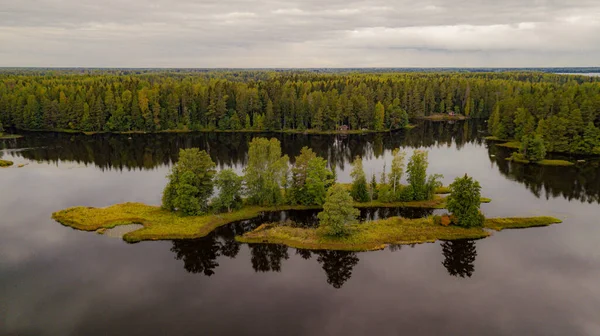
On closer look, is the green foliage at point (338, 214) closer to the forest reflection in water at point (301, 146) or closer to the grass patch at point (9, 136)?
the forest reflection in water at point (301, 146)

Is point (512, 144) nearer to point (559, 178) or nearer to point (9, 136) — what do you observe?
point (559, 178)

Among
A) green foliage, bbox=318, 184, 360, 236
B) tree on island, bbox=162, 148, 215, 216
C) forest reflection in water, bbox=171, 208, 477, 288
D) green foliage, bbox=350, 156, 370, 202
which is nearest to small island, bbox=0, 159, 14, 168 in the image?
tree on island, bbox=162, 148, 215, 216

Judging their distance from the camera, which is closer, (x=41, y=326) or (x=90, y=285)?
(x=41, y=326)

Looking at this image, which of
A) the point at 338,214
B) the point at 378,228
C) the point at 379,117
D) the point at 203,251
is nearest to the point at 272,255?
the point at 203,251

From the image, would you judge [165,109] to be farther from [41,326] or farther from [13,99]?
[41,326]

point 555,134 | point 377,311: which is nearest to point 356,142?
point 555,134

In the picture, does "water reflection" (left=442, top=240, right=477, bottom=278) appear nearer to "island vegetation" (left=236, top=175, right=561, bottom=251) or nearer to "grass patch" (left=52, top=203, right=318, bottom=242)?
"island vegetation" (left=236, top=175, right=561, bottom=251)
